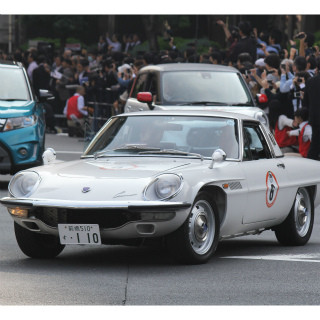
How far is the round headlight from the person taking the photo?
28.6ft

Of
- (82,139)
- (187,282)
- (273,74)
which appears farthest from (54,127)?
(187,282)

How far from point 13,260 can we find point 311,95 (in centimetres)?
991

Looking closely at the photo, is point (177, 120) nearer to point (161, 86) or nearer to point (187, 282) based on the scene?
point (187, 282)

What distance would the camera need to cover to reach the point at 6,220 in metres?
11.8

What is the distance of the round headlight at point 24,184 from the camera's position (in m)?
8.70

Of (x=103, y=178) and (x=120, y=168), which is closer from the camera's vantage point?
(x=103, y=178)

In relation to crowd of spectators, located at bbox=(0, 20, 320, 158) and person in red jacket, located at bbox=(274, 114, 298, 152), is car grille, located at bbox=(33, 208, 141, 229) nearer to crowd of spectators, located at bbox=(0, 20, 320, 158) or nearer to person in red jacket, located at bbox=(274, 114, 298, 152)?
crowd of spectators, located at bbox=(0, 20, 320, 158)

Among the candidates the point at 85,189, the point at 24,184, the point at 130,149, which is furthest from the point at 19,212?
the point at 130,149

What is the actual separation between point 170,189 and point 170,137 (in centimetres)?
132

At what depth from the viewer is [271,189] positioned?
379 inches

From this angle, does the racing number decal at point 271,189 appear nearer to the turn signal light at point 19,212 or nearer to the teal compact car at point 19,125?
the turn signal light at point 19,212

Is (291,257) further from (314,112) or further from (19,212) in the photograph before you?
(314,112)

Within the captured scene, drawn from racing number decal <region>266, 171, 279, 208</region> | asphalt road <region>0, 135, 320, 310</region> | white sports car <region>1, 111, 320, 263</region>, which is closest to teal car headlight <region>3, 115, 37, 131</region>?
asphalt road <region>0, 135, 320, 310</region>

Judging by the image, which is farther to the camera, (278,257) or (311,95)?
(311,95)
